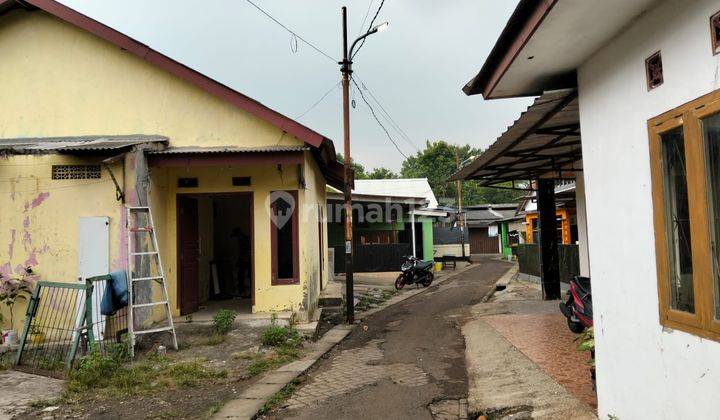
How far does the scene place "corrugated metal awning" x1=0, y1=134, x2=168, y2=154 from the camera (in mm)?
7426

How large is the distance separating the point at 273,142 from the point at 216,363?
12.7ft

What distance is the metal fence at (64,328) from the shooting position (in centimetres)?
667

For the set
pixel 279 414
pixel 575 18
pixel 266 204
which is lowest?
pixel 279 414

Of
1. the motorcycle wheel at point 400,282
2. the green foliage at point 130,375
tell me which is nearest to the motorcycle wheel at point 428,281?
the motorcycle wheel at point 400,282

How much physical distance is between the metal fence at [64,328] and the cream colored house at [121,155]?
0.40 m

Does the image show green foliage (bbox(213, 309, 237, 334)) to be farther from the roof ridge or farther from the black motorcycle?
the black motorcycle

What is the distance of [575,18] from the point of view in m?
3.20

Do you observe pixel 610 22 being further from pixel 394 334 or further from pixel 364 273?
pixel 364 273

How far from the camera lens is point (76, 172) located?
27.2 ft

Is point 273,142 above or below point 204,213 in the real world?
above

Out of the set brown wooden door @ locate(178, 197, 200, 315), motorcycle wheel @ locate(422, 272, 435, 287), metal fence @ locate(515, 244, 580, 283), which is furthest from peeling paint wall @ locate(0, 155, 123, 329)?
motorcycle wheel @ locate(422, 272, 435, 287)

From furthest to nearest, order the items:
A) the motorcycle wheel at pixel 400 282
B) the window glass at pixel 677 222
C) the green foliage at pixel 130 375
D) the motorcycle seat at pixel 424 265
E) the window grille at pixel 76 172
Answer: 1. the motorcycle seat at pixel 424 265
2. the motorcycle wheel at pixel 400 282
3. the window grille at pixel 76 172
4. the green foliage at pixel 130 375
5. the window glass at pixel 677 222

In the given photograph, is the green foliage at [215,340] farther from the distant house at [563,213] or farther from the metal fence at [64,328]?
the distant house at [563,213]

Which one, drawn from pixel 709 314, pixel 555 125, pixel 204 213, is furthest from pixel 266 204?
pixel 709 314
